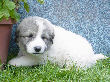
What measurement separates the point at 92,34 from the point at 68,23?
52 centimetres

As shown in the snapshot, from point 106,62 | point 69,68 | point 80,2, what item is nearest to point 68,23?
point 80,2

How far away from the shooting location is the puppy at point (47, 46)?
3658 mm

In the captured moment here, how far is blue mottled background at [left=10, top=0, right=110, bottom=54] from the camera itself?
4.97 m

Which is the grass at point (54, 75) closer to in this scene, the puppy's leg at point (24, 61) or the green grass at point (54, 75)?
the green grass at point (54, 75)

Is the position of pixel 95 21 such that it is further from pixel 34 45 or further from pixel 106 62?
pixel 34 45

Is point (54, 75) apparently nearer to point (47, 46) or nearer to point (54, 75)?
point (54, 75)

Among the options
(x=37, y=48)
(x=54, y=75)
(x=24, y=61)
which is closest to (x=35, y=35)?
(x=37, y=48)

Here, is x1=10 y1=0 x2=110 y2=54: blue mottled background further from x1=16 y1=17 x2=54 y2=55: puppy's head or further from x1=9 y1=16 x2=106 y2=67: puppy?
x1=16 y1=17 x2=54 y2=55: puppy's head

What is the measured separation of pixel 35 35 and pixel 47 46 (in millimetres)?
265

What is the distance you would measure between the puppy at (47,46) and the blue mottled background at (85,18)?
0.80 meters

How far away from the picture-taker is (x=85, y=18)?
16.7ft

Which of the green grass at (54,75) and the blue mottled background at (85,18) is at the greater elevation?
the blue mottled background at (85,18)

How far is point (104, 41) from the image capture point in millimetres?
5062

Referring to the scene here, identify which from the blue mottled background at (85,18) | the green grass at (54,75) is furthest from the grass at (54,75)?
the blue mottled background at (85,18)
